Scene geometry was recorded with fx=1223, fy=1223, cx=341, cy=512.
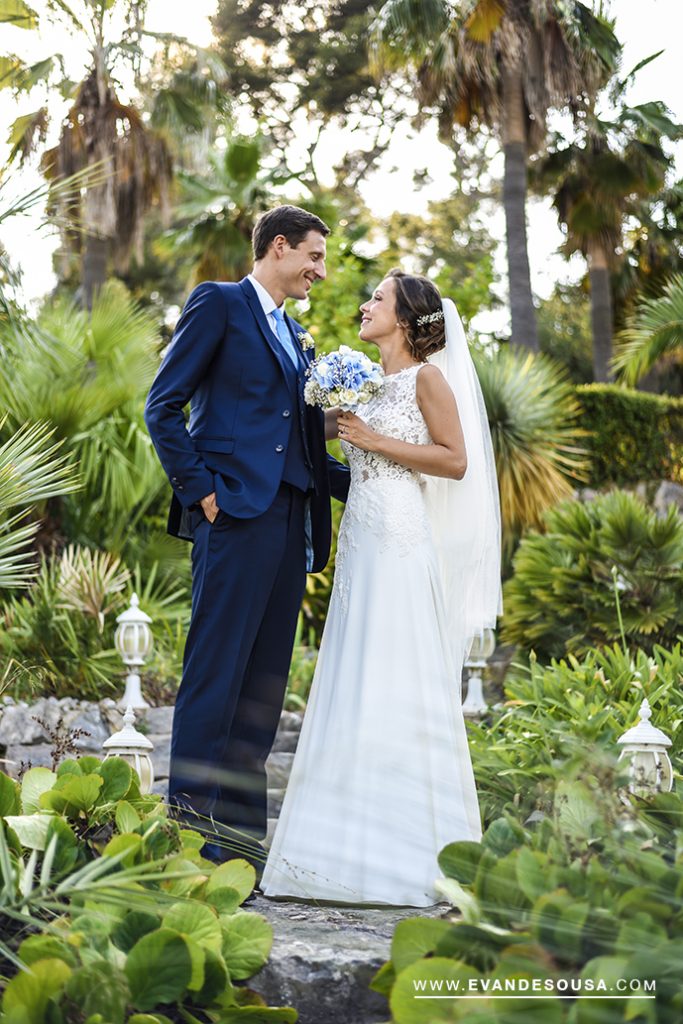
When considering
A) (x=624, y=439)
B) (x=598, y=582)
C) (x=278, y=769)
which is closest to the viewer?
(x=278, y=769)

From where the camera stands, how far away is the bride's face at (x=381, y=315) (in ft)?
→ 13.8

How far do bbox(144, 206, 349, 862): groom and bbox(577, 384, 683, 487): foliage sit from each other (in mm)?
10062

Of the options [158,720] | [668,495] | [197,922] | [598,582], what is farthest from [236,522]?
[668,495]

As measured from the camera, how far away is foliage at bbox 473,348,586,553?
9867mm

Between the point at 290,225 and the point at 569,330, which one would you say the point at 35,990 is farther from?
the point at 569,330

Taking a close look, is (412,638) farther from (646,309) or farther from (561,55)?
(561,55)

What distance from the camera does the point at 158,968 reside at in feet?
8.05

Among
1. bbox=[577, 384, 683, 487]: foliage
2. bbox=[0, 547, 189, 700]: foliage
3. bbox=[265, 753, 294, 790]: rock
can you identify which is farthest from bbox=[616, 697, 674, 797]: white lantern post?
bbox=[577, 384, 683, 487]: foliage

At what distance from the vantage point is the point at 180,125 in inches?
549

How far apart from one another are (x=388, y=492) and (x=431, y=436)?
24 cm

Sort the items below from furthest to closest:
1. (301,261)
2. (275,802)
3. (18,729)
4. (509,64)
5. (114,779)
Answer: (509,64), (18,729), (275,802), (301,261), (114,779)

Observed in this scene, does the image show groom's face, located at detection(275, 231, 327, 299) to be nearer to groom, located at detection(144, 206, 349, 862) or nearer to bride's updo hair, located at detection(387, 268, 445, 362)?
groom, located at detection(144, 206, 349, 862)

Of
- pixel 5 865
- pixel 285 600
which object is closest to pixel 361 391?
pixel 285 600

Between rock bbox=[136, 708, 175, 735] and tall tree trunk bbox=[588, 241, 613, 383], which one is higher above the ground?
tall tree trunk bbox=[588, 241, 613, 383]
